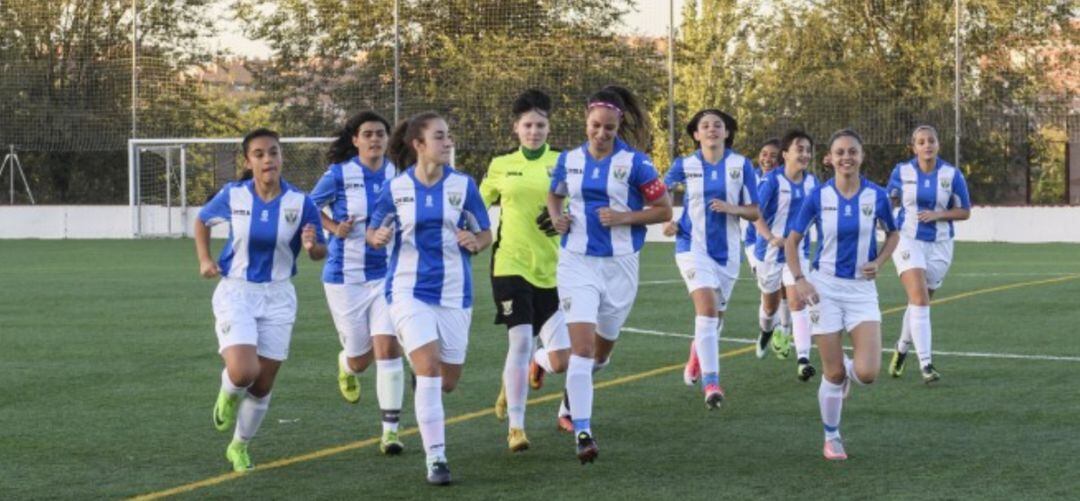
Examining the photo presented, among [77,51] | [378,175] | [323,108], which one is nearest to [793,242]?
[378,175]

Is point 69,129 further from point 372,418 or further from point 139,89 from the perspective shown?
point 372,418

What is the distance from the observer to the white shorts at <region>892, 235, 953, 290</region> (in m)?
13.6

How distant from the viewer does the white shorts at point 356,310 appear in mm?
10875

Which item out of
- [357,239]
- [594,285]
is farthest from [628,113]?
[357,239]

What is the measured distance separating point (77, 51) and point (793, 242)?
3407 cm

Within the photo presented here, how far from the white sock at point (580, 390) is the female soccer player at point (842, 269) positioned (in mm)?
1182

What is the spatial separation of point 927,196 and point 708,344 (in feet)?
9.20

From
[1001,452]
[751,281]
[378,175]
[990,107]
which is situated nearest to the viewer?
[1001,452]

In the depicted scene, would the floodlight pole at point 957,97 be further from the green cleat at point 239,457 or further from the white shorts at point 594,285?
the green cleat at point 239,457

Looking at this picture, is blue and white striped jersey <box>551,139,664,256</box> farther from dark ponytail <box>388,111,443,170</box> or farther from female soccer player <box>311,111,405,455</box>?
female soccer player <box>311,111,405,455</box>

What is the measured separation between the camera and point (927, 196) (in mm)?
13820

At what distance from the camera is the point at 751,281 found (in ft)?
82.2

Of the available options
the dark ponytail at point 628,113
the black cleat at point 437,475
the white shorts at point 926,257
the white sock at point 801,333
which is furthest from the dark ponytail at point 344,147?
the white shorts at point 926,257

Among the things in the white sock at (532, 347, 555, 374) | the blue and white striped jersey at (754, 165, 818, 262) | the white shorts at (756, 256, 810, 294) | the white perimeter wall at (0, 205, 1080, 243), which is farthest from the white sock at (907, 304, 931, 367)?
the white perimeter wall at (0, 205, 1080, 243)
